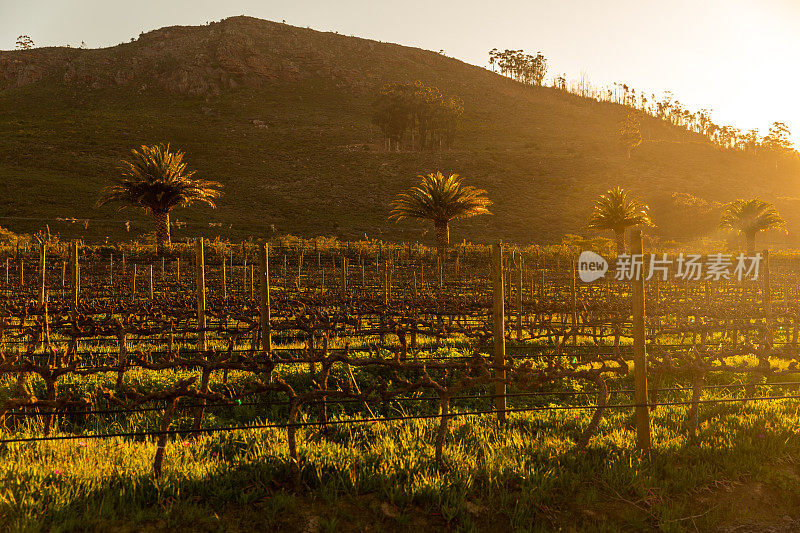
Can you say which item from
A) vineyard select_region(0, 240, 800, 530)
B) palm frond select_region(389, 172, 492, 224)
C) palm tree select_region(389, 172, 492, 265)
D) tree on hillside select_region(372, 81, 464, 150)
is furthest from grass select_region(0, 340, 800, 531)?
tree on hillside select_region(372, 81, 464, 150)

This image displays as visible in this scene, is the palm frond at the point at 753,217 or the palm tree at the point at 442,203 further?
the palm frond at the point at 753,217

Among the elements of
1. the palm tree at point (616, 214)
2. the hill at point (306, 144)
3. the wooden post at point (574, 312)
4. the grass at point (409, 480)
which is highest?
the hill at point (306, 144)

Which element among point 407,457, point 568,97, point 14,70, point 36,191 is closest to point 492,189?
point 36,191

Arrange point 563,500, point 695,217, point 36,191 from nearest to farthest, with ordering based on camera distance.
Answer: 1. point 563,500
2. point 36,191
3. point 695,217

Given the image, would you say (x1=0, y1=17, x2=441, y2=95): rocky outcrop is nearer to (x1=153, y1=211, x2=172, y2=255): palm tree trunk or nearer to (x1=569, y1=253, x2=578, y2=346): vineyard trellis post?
(x1=153, y1=211, x2=172, y2=255): palm tree trunk

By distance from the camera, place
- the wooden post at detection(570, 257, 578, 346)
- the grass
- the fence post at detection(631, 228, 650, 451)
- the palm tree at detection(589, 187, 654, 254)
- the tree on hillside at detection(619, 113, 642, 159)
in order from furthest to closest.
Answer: the tree on hillside at detection(619, 113, 642, 159) → the palm tree at detection(589, 187, 654, 254) → the wooden post at detection(570, 257, 578, 346) → the fence post at detection(631, 228, 650, 451) → the grass

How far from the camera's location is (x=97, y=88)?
11956 centimetres

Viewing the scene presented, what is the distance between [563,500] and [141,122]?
107m

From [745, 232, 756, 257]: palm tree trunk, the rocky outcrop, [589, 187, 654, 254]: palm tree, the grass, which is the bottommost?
the grass

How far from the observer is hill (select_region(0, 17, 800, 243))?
196 feet

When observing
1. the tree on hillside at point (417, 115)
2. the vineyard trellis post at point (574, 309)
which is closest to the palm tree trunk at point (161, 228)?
the vineyard trellis post at point (574, 309)

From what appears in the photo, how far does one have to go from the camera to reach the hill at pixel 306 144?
59.6 meters

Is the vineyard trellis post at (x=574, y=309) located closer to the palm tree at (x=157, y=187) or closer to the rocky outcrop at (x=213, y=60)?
the palm tree at (x=157, y=187)

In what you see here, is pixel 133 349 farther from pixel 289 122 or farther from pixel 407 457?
pixel 289 122
